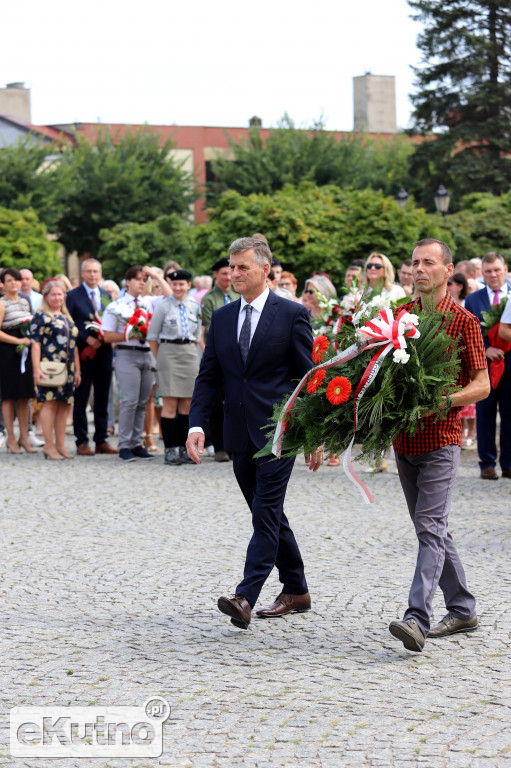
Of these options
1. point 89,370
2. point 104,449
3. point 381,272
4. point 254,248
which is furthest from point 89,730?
point 89,370

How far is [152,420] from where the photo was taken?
1565cm

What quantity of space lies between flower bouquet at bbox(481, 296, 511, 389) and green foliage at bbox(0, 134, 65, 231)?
35.8m

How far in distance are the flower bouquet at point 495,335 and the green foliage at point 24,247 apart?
29756mm

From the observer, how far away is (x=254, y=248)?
6496 millimetres

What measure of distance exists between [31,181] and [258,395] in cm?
4256

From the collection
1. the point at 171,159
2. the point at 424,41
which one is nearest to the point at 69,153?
the point at 171,159

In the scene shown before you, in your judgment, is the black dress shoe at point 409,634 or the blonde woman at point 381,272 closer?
the black dress shoe at point 409,634

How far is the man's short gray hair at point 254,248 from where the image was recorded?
6.47 m

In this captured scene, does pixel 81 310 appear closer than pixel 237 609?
No

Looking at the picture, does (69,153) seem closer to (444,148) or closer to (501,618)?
(444,148)

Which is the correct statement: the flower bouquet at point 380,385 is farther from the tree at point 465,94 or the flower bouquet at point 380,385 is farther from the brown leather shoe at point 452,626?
the tree at point 465,94

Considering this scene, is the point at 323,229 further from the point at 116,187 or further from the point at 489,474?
the point at 116,187

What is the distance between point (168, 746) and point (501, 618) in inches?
104

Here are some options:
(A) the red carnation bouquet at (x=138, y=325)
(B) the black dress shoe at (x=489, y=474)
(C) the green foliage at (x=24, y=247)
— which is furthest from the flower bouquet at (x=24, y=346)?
(C) the green foliage at (x=24, y=247)
